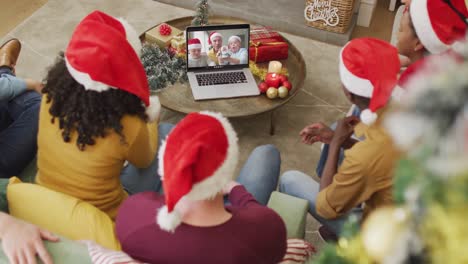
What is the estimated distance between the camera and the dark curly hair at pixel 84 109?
1.52 m

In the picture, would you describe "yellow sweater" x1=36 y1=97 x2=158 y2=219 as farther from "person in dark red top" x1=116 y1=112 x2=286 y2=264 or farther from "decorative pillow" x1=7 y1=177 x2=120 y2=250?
"person in dark red top" x1=116 y1=112 x2=286 y2=264

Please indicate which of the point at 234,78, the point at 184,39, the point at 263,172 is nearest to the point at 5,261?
the point at 263,172

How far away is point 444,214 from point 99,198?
4.63 ft

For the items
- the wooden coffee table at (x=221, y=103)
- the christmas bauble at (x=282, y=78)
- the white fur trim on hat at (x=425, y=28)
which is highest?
the white fur trim on hat at (x=425, y=28)

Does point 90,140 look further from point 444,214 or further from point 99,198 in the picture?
point 444,214

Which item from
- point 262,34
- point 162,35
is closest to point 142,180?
point 162,35

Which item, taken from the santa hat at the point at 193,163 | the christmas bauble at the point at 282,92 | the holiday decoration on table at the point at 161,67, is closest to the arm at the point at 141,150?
the santa hat at the point at 193,163

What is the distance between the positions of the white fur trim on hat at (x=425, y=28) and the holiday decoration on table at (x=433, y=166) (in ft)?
5.28

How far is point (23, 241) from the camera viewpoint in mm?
1155

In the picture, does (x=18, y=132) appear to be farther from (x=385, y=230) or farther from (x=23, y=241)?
(x=385, y=230)

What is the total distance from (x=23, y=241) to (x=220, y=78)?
1679 millimetres

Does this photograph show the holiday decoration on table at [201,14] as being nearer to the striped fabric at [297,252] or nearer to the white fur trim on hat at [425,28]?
the white fur trim on hat at [425,28]

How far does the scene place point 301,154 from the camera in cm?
278

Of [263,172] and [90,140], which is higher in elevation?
[90,140]
